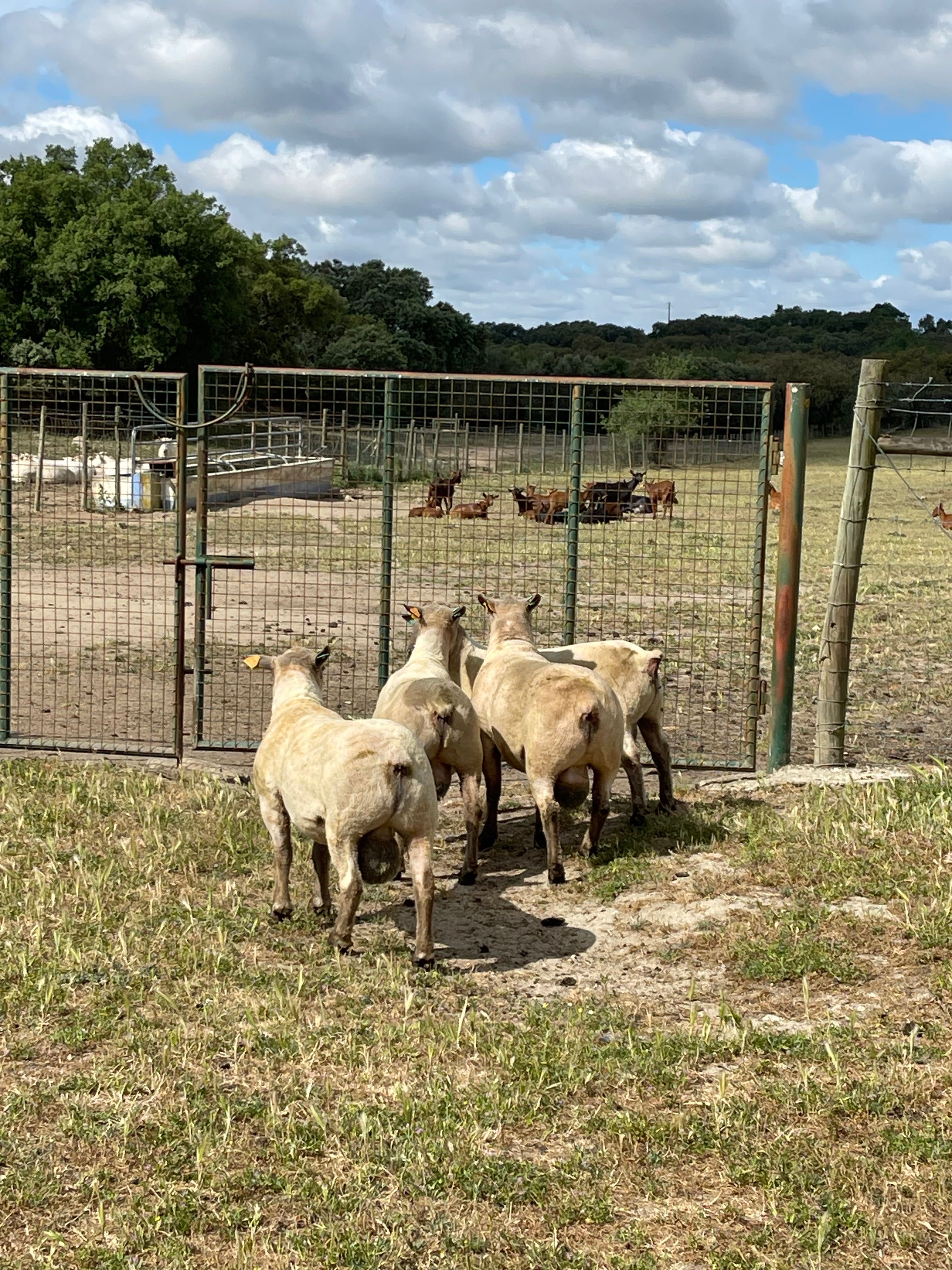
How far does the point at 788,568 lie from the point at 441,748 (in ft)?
9.47

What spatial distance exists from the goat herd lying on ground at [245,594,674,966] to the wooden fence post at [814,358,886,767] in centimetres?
115

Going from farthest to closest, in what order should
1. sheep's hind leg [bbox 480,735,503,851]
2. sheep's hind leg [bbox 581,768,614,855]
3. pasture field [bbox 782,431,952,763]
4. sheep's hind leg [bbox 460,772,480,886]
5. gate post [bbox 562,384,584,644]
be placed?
1. pasture field [bbox 782,431,952,763]
2. gate post [bbox 562,384,584,644]
3. sheep's hind leg [bbox 480,735,503,851]
4. sheep's hind leg [bbox 581,768,614,855]
5. sheep's hind leg [bbox 460,772,480,886]

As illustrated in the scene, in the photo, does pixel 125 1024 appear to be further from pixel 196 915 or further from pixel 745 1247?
pixel 745 1247

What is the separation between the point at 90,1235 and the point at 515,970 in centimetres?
255

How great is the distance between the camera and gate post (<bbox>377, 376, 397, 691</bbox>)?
29.6 feet

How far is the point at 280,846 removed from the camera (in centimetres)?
668

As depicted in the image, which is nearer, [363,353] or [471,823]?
[471,823]

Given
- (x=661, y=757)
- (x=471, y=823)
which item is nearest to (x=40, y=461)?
(x=661, y=757)

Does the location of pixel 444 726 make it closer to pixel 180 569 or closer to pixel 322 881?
pixel 322 881

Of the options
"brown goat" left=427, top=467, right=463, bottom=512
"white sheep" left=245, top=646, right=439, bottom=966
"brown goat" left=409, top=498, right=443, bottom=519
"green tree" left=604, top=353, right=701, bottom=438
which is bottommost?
"white sheep" left=245, top=646, right=439, bottom=966

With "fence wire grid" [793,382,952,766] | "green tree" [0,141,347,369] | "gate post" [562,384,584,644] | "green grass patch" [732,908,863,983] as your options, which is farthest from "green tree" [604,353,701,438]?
"green tree" [0,141,347,369]

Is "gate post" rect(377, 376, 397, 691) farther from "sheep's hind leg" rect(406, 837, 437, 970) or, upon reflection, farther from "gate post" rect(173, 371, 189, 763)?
"sheep's hind leg" rect(406, 837, 437, 970)

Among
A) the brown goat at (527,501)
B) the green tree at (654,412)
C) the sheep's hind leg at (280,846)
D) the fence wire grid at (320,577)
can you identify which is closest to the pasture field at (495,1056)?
the sheep's hind leg at (280,846)

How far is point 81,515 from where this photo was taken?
23.4 m
